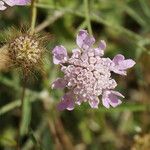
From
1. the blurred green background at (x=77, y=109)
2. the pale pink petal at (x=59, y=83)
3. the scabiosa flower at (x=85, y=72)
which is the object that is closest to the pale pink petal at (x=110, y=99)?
the scabiosa flower at (x=85, y=72)

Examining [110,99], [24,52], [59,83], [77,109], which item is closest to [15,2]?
[24,52]

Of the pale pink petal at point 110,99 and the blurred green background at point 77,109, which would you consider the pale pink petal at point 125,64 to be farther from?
the blurred green background at point 77,109

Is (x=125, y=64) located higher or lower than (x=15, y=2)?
lower

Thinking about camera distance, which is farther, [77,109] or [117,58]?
[77,109]

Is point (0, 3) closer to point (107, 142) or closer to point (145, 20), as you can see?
point (145, 20)

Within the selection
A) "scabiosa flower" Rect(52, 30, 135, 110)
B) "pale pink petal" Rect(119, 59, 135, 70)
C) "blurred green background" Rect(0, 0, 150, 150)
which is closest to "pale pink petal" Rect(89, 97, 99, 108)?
"scabiosa flower" Rect(52, 30, 135, 110)

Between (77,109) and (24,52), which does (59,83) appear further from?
(77,109)
